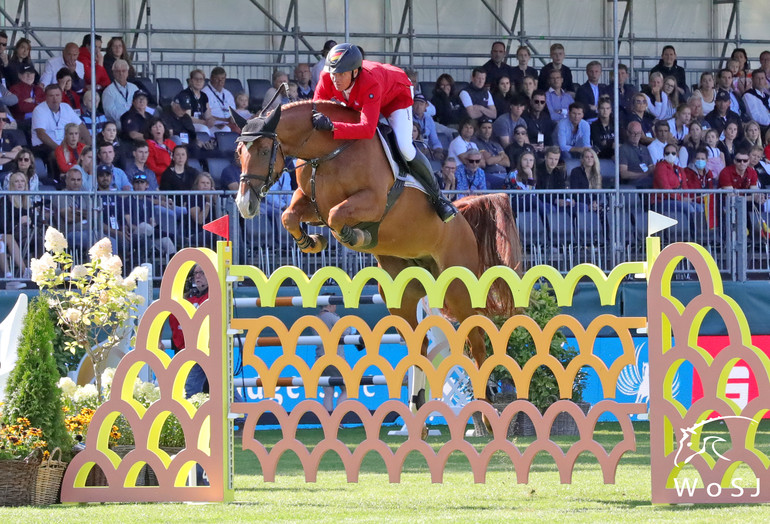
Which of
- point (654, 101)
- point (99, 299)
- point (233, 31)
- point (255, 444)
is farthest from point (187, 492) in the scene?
point (654, 101)

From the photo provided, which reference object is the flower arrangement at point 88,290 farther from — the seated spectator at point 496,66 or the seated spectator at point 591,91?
the seated spectator at point 591,91

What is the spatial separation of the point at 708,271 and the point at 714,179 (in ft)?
28.4

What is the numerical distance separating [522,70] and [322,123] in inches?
305

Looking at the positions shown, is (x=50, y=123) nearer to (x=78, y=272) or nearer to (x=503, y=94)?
(x=78, y=272)

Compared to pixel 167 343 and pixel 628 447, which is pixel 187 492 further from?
pixel 167 343

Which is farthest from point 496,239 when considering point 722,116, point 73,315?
point 722,116

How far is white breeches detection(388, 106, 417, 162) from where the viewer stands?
313 inches

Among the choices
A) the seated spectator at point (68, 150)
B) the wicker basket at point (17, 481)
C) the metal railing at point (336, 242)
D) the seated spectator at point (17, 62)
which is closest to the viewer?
the wicker basket at point (17, 481)

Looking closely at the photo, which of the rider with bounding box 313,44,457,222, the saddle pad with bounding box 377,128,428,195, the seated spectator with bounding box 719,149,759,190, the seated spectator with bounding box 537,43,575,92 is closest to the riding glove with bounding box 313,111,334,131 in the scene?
the rider with bounding box 313,44,457,222

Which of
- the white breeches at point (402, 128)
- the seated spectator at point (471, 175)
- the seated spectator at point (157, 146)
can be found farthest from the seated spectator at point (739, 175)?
the white breeches at point (402, 128)

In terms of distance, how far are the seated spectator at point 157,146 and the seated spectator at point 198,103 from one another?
602mm

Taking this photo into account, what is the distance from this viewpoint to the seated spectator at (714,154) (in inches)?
568

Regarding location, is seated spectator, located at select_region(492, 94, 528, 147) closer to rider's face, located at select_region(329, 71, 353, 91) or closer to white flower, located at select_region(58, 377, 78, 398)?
rider's face, located at select_region(329, 71, 353, 91)

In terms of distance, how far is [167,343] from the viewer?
33.0 feet
